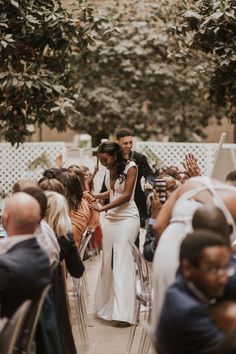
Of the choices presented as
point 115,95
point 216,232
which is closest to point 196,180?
point 216,232

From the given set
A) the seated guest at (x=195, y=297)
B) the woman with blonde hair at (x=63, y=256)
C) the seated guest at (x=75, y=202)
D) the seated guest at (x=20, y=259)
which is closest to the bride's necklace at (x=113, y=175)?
the seated guest at (x=75, y=202)

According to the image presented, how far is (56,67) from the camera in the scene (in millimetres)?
10016

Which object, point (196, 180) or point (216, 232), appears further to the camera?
point (196, 180)

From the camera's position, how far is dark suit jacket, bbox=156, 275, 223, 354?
268cm

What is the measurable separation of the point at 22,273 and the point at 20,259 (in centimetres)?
7

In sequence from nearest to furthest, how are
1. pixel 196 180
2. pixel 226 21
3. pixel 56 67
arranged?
pixel 196 180
pixel 226 21
pixel 56 67

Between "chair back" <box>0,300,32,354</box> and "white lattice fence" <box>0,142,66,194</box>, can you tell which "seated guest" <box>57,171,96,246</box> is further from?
"white lattice fence" <box>0,142,66,194</box>

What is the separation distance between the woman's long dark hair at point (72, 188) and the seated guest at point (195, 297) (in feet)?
10.1

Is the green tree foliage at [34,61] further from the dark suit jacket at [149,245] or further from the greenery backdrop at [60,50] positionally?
the dark suit jacket at [149,245]

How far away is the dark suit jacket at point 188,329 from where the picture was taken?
2.68 meters

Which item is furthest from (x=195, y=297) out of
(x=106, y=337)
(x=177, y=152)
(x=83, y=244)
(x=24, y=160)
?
(x=24, y=160)

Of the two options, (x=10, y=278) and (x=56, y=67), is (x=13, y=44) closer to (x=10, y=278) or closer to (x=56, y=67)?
(x=56, y=67)

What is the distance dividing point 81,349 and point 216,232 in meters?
3.07

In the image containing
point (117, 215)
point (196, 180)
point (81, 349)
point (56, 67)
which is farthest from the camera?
point (56, 67)
